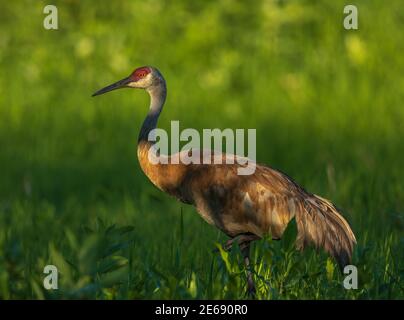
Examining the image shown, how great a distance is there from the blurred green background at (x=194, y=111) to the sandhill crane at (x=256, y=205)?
6.7 inches

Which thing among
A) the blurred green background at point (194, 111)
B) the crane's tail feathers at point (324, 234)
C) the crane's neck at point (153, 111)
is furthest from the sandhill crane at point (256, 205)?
the crane's neck at point (153, 111)

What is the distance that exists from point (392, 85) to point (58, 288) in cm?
877

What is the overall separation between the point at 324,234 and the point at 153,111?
1.66 metres

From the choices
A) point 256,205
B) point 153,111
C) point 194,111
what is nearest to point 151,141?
point 153,111

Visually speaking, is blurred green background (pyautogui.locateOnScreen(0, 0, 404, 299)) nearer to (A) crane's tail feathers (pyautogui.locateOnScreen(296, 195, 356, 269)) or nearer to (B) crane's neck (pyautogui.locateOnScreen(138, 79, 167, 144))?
(A) crane's tail feathers (pyautogui.locateOnScreen(296, 195, 356, 269))

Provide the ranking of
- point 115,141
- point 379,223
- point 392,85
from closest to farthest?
point 379,223
point 115,141
point 392,85

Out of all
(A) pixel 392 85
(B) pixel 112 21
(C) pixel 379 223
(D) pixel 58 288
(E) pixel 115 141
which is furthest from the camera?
(B) pixel 112 21

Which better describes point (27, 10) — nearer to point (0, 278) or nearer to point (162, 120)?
point (162, 120)

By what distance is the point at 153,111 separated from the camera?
7.96 metres

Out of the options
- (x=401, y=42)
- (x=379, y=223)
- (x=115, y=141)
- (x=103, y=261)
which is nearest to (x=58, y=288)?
(x=103, y=261)

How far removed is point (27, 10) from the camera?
15.1 meters

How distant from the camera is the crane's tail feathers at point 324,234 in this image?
277 inches

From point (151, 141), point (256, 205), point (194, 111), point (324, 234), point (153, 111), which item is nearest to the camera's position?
point (324, 234)

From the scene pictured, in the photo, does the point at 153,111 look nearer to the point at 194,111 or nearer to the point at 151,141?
the point at 151,141
